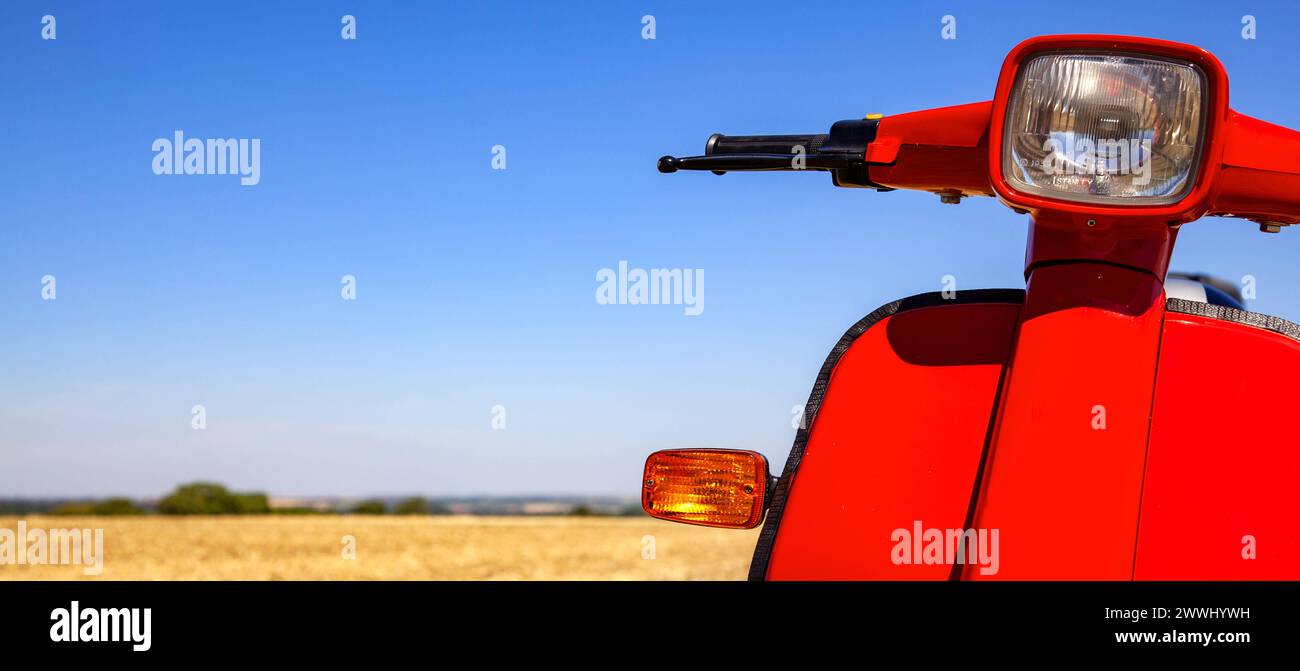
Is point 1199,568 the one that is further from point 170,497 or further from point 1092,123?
point 170,497

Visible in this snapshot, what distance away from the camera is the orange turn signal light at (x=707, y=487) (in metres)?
2.28

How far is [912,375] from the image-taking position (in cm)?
218

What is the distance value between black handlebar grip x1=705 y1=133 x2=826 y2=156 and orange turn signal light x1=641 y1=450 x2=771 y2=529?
660mm

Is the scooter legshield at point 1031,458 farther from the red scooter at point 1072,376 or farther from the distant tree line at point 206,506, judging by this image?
the distant tree line at point 206,506

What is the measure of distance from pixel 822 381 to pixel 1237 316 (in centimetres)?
79

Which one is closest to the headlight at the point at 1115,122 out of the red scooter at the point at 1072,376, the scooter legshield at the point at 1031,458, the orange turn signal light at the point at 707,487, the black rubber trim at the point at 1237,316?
the red scooter at the point at 1072,376

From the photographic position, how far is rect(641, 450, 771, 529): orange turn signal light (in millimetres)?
2281

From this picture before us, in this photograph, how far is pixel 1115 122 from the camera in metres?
1.73

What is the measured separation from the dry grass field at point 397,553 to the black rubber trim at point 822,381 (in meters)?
7.91

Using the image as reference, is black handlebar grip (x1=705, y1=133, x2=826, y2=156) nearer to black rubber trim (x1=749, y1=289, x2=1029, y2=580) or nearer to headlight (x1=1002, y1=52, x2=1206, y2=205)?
black rubber trim (x1=749, y1=289, x2=1029, y2=580)

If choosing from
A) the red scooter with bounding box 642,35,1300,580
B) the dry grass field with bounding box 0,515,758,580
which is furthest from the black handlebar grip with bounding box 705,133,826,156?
the dry grass field with bounding box 0,515,758,580

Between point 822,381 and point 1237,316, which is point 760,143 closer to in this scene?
point 822,381

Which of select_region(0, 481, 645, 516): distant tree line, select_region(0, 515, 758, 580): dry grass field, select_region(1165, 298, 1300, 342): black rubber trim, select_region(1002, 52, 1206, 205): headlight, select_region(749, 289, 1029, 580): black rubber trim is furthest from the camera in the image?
select_region(0, 481, 645, 516): distant tree line
